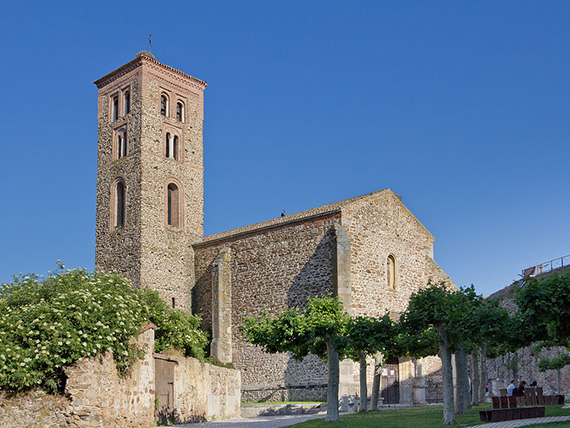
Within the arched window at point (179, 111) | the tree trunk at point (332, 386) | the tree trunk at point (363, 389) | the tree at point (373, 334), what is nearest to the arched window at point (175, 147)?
the arched window at point (179, 111)

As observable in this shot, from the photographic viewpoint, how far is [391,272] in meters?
31.5

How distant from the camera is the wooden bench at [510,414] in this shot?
1556cm

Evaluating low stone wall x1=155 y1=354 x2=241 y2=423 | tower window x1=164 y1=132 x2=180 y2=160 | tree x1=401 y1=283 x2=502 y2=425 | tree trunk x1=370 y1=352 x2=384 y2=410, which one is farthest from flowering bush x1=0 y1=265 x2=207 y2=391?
tower window x1=164 y1=132 x2=180 y2=160

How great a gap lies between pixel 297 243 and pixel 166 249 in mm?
8677

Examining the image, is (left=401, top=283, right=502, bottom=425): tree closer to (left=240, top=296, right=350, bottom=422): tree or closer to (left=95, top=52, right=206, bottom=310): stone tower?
(left=240, top=296, right=350, bottom=422): tree

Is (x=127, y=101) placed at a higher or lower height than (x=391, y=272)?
higher

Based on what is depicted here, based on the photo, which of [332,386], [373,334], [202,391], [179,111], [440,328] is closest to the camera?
[440,328]

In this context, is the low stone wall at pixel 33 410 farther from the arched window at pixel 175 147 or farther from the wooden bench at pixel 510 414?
the arched window at pixel 175 147

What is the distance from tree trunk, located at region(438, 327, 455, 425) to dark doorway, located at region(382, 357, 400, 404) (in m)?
13.5

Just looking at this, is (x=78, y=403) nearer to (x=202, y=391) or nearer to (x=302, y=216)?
(x=202, y=391)

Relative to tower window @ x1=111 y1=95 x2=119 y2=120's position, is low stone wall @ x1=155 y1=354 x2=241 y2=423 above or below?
below

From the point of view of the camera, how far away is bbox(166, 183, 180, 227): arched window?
3731 centimetres

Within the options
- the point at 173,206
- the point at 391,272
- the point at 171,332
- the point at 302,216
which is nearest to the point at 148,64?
the point at 173,206

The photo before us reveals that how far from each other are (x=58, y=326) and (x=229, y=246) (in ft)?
60.4
